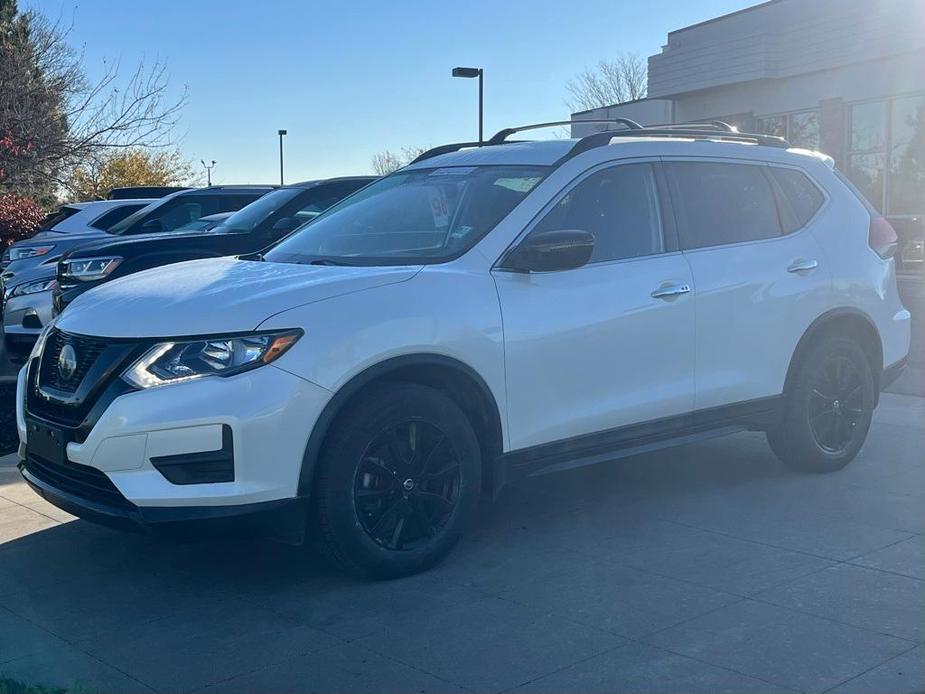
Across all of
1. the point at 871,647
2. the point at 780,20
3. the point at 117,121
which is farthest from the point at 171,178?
the point at 871,647

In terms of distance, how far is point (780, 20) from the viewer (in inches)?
890

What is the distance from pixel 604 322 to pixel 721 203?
4.26 feet

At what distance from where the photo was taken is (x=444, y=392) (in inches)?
186

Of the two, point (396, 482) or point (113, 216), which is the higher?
point (113, 216)

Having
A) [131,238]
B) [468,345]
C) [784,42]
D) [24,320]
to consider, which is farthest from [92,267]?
[784,42]

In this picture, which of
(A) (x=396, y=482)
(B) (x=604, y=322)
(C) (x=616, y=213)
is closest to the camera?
(A) (x=396, y=482)

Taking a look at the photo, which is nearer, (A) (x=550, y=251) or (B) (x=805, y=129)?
(A) (x=550, y=251)

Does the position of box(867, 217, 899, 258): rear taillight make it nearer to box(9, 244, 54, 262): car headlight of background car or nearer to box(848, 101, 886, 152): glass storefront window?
box(9, 244, 54, 262): car headlight of background car

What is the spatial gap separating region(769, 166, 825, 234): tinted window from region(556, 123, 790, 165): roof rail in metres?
0.23

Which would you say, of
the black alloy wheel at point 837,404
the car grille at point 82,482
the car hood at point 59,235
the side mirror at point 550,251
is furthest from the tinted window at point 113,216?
the black alloy wheel at point 837,404

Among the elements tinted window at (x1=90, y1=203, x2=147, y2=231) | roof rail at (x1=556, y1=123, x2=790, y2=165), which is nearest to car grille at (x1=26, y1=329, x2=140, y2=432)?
roof rail at (x1=556, y1=123, x2=790, y2=165)

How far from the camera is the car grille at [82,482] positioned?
13.7ft

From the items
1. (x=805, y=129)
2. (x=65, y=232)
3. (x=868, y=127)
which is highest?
(x=805, y=129)

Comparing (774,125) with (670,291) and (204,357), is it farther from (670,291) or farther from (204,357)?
(204,357)
